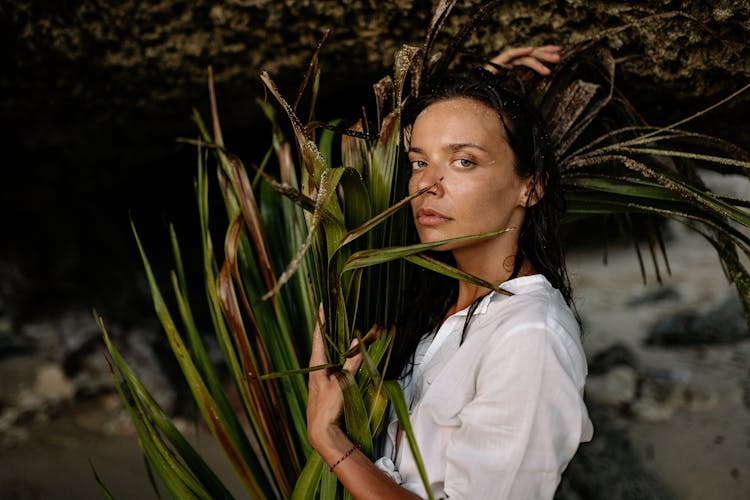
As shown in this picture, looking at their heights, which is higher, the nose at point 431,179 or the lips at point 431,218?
the nose at point 431,179

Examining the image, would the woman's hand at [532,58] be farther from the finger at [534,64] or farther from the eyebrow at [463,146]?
the eyebrow at [463,146]

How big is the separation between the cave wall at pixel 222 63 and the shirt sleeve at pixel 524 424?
725 millimetres

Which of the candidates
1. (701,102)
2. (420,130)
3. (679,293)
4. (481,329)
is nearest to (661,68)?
(701,102)

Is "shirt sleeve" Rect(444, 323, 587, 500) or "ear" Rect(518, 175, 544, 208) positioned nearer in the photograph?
"shirt sleeve" Rect(444, 323, 587, 500)

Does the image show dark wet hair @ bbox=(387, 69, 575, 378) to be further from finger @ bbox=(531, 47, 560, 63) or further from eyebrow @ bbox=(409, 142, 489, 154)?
finger @ bbox=(531, 47, 560, 63)

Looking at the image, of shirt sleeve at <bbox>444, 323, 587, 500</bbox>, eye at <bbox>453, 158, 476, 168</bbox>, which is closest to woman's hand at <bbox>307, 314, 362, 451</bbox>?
shirt sleeve at <bbox>444, 323, 587, 500</bbox>

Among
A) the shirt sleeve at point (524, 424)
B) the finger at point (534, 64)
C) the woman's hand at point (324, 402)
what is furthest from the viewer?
the finger at point (534, 64)

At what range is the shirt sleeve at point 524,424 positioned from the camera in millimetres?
839

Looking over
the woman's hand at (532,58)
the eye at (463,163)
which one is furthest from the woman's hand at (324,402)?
the woman's hand at (532,58)

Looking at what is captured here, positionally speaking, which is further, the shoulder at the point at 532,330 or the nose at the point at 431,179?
the nose at the point at 431,179

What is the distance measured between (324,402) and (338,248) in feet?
0.92

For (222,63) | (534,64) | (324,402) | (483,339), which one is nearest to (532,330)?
(483,339)

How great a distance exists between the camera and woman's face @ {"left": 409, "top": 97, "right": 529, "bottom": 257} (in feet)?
3.38

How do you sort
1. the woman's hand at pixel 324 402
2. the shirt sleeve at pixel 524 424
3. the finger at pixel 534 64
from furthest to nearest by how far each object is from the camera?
the finger at pixel 534 64, the woman's hand at pixel 324 402, the shirt sleeve at pixel 524 424
